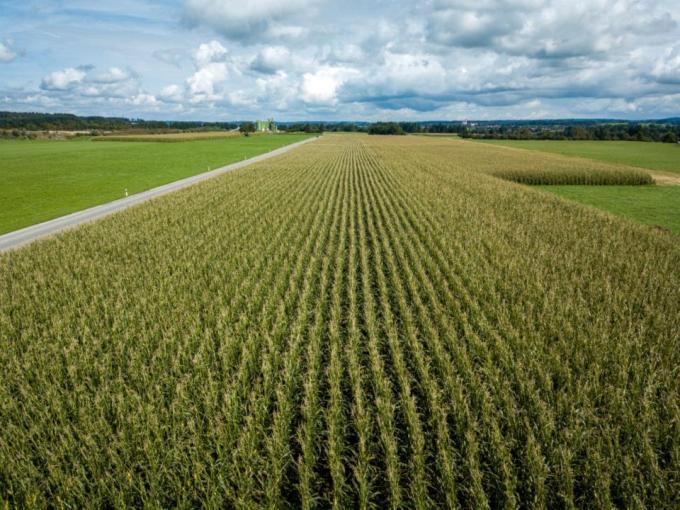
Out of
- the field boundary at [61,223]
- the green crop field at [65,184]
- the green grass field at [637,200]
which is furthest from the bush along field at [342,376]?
the green crop field at [65,184]

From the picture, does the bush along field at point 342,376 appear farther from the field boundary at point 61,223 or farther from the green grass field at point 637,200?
the green grass field at point 637,200

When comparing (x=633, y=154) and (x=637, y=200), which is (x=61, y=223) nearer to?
(x=637, y=200)

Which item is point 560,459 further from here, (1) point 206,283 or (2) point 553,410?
(1) point 206,283

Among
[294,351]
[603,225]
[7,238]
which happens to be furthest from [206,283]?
[603,225]

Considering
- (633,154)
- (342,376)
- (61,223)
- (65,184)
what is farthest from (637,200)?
(633,154)

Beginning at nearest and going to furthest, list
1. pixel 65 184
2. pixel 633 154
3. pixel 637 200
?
pixel 637 200 < pixel 65 184 < pixel 633 154

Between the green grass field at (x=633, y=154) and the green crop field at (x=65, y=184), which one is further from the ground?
the green grass field at (x=633, y=154)
